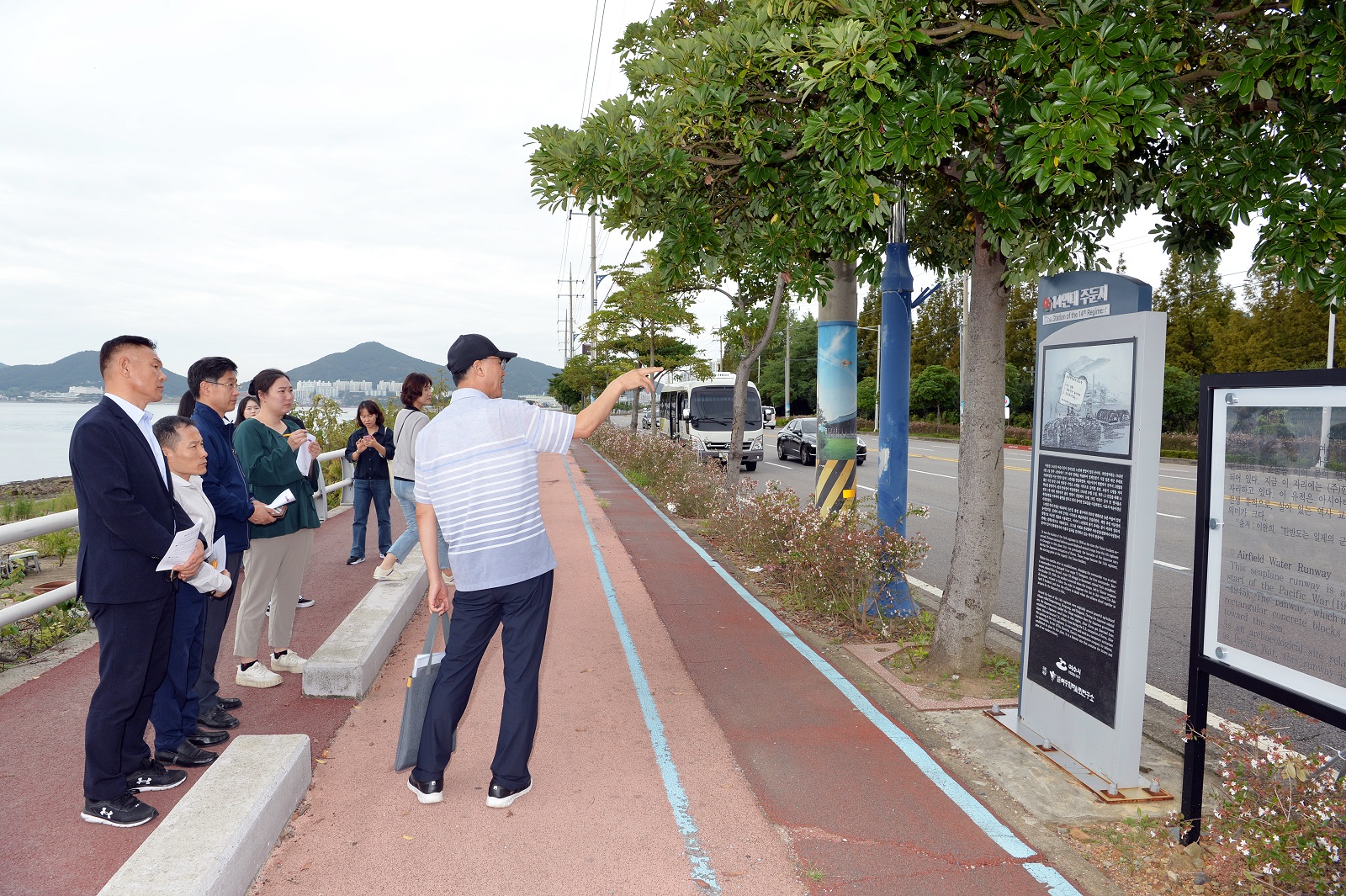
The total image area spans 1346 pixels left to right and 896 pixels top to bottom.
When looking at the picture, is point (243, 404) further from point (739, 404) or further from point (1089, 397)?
point (739, 404)

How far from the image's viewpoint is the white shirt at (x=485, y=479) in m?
3.63

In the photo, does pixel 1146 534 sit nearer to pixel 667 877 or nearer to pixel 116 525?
pixel 667 877

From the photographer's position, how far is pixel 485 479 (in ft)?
11.9

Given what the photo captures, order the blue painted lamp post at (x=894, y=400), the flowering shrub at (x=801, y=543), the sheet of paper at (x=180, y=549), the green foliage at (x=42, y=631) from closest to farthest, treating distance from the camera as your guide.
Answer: the sheet of paper at (x=180, y=549) < the green foliage at (x=42, y=631) < the flowering shrub at (x=801, y=543) < the blue painted lamp post at (x=894, y=400)

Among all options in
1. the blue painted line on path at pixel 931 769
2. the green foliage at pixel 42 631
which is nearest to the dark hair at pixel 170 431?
the green foliage at pixel 42 631

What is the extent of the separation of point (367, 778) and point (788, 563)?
507 centimetres

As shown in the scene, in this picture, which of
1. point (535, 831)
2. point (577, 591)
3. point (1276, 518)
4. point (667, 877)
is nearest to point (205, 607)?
point (535, 831)

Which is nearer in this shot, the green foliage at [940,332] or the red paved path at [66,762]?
the red paved path at [66,762]

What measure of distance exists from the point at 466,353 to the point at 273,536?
Result: 2.51 meters

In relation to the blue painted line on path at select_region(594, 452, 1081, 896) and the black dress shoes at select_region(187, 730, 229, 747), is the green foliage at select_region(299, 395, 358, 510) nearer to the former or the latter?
the blue painted line on path at select_region(594, 452, 1081, 896)

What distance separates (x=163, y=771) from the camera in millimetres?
3961

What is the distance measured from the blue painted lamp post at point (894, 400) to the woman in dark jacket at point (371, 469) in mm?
5166

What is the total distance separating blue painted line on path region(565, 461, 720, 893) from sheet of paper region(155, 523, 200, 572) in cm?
251

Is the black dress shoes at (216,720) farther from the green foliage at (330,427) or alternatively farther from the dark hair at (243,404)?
the green foliage at (330,427)
